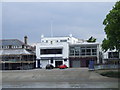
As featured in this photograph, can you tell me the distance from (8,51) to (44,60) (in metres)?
9.52

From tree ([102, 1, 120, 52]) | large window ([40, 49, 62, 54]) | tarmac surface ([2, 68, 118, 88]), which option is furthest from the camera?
large window ([40, 49, 62, 54])

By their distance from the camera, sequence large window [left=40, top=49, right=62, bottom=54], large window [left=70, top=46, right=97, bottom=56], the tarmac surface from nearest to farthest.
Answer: the tarmac surface
large window [left=70, top=46, right=97, bottom=56]
large window [left=40, top=49, right=62, bottom=54]

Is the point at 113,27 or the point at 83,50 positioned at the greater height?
the point at 113,27

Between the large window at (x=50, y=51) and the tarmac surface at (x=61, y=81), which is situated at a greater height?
the large window at (x=50, y=51)

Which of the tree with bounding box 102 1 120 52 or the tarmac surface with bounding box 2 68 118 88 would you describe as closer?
the tarmac surface with bounding box 2 68 118 88

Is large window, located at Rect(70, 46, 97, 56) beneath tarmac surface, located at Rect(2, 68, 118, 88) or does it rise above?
above

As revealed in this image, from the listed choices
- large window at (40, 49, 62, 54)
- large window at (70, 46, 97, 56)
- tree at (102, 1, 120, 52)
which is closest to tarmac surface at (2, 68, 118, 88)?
tree at (102, 1, 120, 52)

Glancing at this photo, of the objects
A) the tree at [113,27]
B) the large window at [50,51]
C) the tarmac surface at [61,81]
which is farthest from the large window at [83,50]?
the tree at [113,27]

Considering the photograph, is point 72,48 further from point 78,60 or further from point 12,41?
point 12,41

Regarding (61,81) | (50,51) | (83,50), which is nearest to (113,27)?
(61,81)

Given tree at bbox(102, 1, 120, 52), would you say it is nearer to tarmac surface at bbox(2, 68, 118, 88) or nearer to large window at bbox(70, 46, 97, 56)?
tarmac surface at bbox(2, 68, 118, 88)

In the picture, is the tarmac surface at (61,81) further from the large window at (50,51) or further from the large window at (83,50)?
the large window at (50,51)

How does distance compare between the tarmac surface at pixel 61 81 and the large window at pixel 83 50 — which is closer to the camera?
the tarmac surface at pixel 61 81

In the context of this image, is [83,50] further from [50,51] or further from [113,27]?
[113,27]
